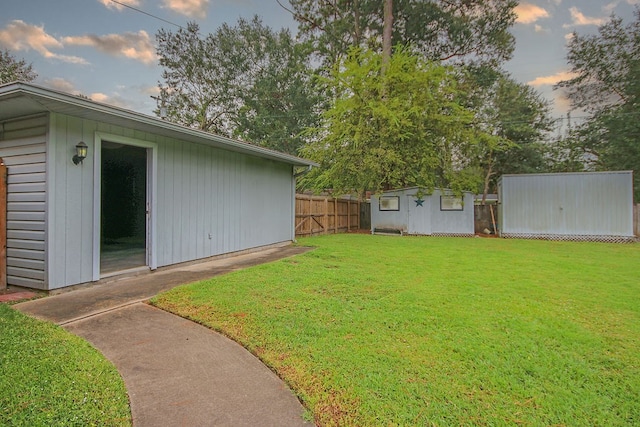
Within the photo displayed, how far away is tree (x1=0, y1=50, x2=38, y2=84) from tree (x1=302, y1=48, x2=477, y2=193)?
1624 cm

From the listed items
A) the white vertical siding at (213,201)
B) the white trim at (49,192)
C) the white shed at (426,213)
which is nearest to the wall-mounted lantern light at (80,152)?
the white trim at (49,192)

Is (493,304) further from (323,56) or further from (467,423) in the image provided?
(323,56)

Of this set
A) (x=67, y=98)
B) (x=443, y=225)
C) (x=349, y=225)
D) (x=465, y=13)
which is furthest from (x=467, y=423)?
(x=465, y=13)

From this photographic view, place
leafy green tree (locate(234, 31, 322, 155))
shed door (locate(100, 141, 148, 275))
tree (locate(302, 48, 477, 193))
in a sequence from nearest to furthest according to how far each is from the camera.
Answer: shed door (locate(100, 141, 148, 275)) → tree (locate(302, 48, 477, 193)) → leafy green tree (locate(234, 31, 322, 155))

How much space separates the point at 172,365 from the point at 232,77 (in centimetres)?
2162

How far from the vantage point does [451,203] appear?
44.1 feet

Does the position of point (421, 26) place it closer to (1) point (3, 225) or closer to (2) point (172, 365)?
(1) point (3, 225)

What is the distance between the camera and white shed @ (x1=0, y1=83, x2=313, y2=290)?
420 centimetres

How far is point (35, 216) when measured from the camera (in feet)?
14.1

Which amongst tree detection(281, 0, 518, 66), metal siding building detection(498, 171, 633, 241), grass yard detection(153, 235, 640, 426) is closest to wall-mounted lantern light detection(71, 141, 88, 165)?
grass yard detection(153, 235, 640, 426)

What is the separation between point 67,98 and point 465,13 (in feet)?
58.1

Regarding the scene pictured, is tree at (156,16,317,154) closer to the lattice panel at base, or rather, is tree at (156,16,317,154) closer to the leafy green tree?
the leafy green tree

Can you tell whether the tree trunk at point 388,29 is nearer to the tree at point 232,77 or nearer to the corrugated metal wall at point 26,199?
the tree at point 232,77

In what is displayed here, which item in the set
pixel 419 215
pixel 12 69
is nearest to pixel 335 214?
pixel 419 215
